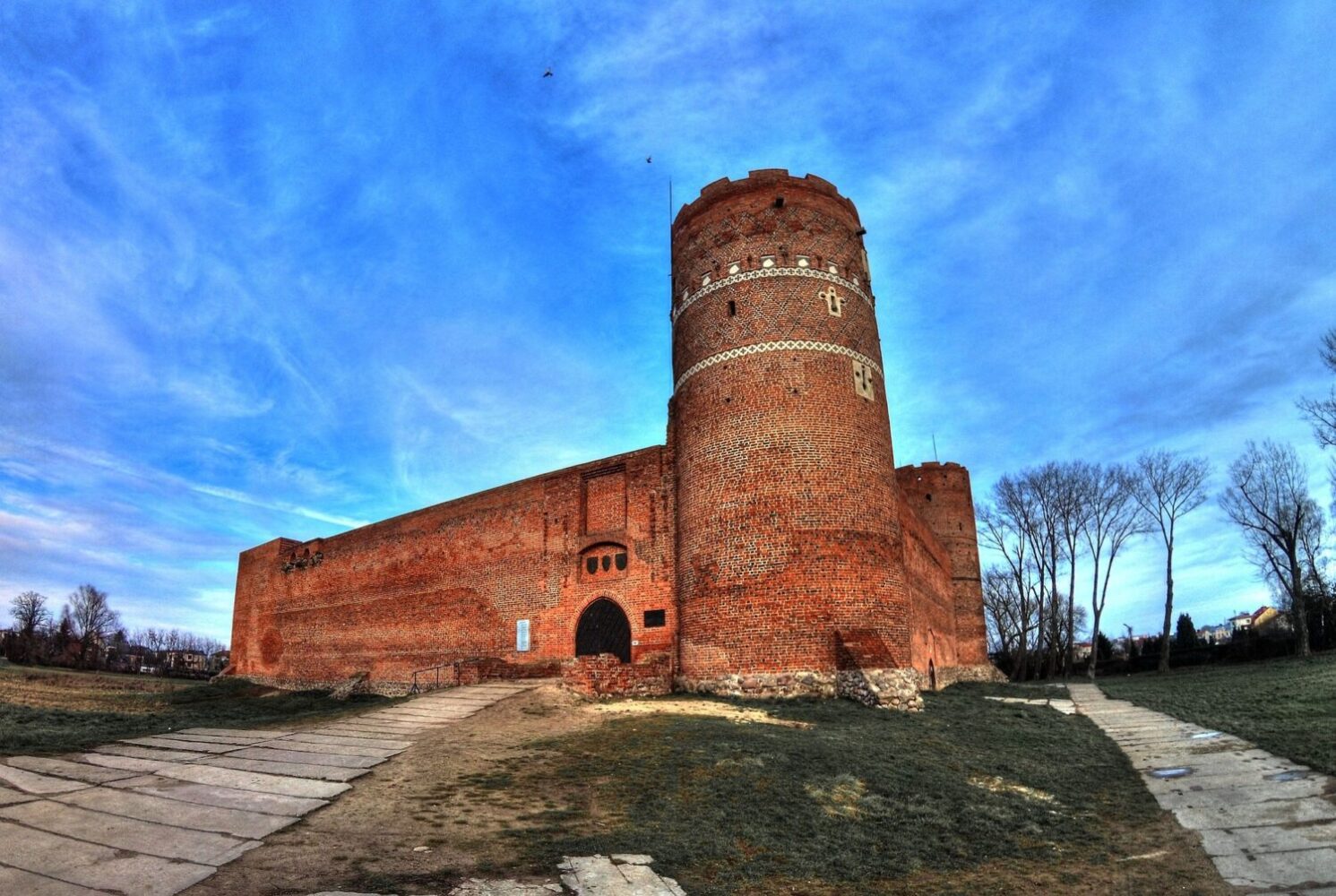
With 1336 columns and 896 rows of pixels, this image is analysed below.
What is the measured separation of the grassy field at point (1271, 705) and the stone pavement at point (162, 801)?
11540mm

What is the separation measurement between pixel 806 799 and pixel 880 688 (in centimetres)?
707

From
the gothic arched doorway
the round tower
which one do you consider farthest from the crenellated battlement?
the gothic arched doorway

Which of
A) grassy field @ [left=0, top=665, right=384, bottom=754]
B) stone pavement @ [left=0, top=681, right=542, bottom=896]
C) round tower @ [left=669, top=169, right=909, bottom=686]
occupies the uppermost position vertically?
round tower @ [left=669, top=169, right=909, bottom=686]

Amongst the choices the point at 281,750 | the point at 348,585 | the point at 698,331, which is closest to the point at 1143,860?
the point at 281,750

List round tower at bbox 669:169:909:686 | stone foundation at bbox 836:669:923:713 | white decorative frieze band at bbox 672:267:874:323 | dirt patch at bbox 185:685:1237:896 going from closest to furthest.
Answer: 1. dirt patch at bbox 185:685:1237:896
2. stone foundation at bbox 836:669:923:713
3. round tower at bbox 669:169:909:686
4. white decorative frieze band at bbox 672:267:874:323

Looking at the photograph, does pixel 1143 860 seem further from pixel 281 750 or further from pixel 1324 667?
pixel 1324 667

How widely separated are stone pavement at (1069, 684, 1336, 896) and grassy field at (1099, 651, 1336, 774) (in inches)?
14.0

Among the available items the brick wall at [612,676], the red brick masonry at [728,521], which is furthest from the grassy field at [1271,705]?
the brick wall at [612,676]

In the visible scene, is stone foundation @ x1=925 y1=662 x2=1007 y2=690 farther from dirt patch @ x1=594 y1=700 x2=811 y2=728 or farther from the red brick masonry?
dirt patch @ x1=594 y1=700 x2=811 y2=728

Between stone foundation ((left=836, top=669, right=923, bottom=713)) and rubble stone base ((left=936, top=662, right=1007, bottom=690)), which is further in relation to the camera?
rubble stone base ((left=936, top=662, right=1007, bottom=690))

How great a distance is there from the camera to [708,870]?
241 inches

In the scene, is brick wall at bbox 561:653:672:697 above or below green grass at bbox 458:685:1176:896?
above

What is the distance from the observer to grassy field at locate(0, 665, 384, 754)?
33.0ft

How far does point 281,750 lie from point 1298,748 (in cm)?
1333
